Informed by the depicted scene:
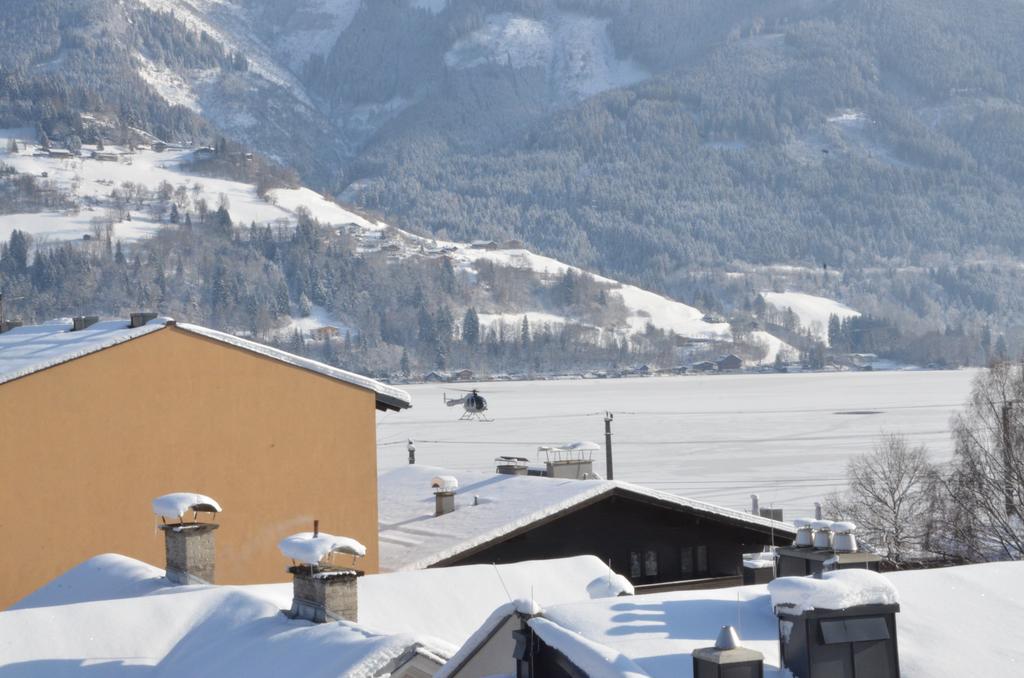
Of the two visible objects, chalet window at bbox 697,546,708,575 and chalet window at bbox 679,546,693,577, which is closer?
chalet window at bbox 679,546,693,577

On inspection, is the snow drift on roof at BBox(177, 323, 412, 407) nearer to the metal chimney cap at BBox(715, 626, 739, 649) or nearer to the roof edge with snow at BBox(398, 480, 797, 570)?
the roof edge with snow at BBox(398, 480, 797, 570)

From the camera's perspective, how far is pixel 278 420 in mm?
22719

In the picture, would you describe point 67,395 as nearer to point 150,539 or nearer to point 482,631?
point 150,539

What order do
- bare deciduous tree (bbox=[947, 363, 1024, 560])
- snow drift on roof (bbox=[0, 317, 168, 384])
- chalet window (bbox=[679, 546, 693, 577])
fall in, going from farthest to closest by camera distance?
bare deciduous tree (bbox=[947, 363, 1024, 560])
chalet window (bbox=[679, 546, 693, 577])
snow drift on roof (bbox=[0, 317, 168, 384])

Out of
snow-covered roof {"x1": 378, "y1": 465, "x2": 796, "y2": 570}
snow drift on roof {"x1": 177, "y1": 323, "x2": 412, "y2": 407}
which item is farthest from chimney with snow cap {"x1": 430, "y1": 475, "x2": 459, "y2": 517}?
snow drift on roof {"x1": 177, "y1": 323, "x2": 412, "y2": 407}

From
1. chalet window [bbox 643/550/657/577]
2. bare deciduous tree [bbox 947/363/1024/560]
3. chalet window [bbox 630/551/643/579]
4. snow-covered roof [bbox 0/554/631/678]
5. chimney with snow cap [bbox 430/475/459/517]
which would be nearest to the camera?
snow-covered roof [bbox 0/554/631/678]

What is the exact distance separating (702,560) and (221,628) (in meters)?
14.1

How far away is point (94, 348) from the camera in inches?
835

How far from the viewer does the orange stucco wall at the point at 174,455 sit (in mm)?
20594

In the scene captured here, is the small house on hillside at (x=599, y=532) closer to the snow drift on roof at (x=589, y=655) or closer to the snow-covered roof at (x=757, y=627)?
the snow-covered roof at (x=757, y=627)

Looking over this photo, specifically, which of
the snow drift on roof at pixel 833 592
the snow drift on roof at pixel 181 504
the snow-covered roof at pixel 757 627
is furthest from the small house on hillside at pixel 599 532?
the snow drift on roof at pixel 833 592

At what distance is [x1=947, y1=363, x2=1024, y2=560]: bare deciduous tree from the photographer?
146 ft

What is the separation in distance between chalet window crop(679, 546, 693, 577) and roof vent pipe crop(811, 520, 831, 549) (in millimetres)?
12292

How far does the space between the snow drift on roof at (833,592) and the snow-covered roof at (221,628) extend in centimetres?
155
